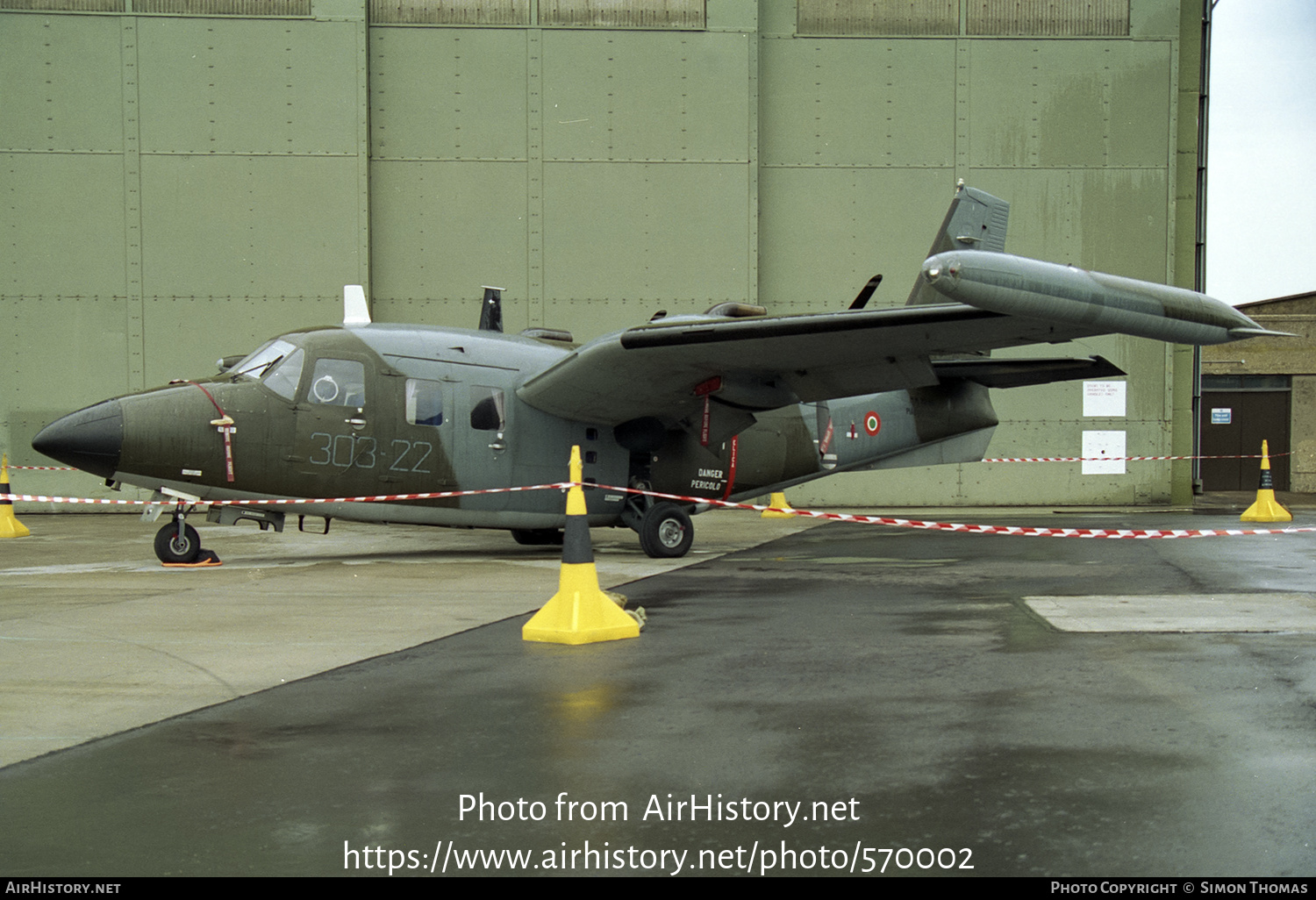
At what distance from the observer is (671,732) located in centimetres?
488

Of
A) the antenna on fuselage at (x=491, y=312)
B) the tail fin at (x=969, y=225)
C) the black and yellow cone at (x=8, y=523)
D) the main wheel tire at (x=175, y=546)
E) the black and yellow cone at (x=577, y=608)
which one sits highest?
the tail fin at (x=969, y=225)

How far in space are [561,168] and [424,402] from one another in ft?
29.9

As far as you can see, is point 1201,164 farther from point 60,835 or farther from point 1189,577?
point 60,835

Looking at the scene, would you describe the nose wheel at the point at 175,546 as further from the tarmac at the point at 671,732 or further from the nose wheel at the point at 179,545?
the tarmac at the point at 671,732

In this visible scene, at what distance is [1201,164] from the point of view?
2150 cm

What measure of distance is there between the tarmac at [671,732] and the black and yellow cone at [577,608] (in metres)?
0.21

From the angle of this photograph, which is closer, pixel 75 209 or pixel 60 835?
pixel 60 835

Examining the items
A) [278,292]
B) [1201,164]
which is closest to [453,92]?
[278,292]

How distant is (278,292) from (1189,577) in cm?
1550

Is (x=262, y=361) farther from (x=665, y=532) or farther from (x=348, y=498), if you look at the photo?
(x=665, y=532)

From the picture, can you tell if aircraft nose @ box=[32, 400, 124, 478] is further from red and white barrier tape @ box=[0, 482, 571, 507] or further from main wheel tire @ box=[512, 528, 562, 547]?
main wheel tire @ box=[512, 528, 562, 547]

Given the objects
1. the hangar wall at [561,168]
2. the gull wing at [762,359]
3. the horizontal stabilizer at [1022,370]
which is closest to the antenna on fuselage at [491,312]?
the gull wing at [762,359]

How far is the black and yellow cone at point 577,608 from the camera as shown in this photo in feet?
23.1

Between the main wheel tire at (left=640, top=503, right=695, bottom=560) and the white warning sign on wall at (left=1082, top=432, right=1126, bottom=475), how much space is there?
10909mm
